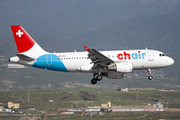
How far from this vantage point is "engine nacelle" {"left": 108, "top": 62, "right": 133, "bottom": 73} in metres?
55.4

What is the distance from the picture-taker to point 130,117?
14038 centimetres

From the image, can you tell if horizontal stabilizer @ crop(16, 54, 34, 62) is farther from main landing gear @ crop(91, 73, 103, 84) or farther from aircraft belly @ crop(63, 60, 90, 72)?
main landing gear @ crop(91, 73, 103, 84)

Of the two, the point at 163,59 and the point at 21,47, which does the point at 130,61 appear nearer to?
the point at 163,59

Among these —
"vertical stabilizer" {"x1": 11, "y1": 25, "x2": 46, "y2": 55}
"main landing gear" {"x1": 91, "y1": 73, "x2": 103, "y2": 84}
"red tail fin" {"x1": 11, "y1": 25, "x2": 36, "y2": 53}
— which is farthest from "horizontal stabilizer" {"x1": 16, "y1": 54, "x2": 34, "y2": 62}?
"main landing gear" {"x1": 91, "y1": 73, "x2": 103, "y2": 84}

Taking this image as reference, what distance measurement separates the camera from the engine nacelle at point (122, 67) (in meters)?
55.4

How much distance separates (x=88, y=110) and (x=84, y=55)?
104 meters

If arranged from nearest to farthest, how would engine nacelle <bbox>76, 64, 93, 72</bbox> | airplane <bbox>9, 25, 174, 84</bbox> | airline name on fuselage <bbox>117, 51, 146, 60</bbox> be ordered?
airplane <bbox>9, 25, 174, 84</bbox> < engine nacelle <bbox>76, 64, 93, 72</bbox> < airline name on fuselage <bbox>117, 51, 146, 60</bbox>

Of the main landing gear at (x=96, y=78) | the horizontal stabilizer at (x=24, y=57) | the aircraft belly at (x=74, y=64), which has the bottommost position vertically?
the main landing gear at (x=96, y=78)

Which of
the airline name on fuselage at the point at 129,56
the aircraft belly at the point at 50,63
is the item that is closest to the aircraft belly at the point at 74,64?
the aircraft belly at the point at 50,63

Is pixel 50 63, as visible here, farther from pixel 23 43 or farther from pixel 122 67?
pixel 122 67

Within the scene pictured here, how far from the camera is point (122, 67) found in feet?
182

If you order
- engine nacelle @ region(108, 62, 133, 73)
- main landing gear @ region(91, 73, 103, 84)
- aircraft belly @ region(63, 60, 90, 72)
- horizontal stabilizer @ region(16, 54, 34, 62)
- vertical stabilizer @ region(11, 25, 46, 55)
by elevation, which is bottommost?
main landing gear @ region(91, 73, 103, 84)

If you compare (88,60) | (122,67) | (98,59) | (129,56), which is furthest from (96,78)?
(129,56)

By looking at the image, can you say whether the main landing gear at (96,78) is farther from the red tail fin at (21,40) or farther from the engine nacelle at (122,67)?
the red tail fin at (21,40)
